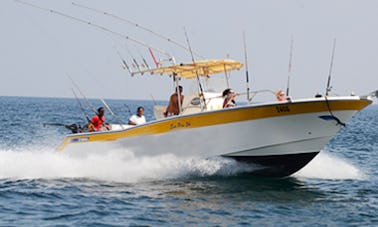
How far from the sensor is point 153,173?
12766 mm

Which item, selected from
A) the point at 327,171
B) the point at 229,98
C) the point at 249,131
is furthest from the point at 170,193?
the point at 327,171

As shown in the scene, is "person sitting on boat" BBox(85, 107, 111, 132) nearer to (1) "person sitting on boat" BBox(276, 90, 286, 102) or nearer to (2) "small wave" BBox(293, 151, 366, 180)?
(1) "person sitting on boat" BBox(276, 90, 286, 102)

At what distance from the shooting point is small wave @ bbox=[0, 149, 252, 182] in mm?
12438

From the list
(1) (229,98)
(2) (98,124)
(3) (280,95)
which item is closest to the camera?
(3) (280,95)

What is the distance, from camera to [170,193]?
442 inches

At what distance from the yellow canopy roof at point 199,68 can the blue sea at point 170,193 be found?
2138 mm

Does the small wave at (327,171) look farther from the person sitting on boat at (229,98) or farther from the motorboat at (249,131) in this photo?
the person sitting on boat at (229,98)

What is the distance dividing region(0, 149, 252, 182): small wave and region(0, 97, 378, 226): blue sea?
0.02 m

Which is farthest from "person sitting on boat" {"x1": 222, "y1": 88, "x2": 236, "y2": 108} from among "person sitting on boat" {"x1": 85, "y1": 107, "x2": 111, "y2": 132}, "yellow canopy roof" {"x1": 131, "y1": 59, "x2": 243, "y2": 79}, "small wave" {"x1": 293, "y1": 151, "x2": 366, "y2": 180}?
"person sitting on boat" {"x1": 85, "y1": 107, "x2": 111, "y2": 132}

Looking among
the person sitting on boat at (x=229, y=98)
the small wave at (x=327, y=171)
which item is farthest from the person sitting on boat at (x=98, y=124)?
the small wave at (x=327, y=171)

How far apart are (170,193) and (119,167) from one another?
2168 millimetres

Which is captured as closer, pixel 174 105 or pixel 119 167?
pixel 119 167

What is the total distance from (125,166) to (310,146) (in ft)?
13.4

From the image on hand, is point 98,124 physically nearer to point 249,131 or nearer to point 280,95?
point 249,131
